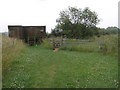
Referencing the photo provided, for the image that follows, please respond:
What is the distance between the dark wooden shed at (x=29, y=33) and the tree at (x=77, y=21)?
17.2 ft

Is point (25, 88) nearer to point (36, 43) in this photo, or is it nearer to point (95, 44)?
point (95, 44)

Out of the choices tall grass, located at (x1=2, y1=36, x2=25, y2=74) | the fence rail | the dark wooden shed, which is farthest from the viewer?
the dark wooden shed

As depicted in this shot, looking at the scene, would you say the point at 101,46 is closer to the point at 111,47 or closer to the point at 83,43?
the point at 111,47

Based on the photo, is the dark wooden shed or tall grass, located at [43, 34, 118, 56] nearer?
tall grass, located at [43, 34, 118, 56]

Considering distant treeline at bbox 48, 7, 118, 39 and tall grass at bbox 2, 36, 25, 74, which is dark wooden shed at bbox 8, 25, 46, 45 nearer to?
distant treeline at bbox 48, 7, 118, 39

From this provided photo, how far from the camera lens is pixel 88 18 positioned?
22359 millimetres

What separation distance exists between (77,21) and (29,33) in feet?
24.9

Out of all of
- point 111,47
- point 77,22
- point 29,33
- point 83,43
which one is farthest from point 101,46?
point 77,22

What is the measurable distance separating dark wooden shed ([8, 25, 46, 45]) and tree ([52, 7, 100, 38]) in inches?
206

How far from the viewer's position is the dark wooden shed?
56.4 ft

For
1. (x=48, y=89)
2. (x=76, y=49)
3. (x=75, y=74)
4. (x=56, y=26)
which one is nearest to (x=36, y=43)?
(x=76, y=49)

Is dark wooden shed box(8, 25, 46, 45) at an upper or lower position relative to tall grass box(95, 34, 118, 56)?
upper

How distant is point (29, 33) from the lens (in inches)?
707

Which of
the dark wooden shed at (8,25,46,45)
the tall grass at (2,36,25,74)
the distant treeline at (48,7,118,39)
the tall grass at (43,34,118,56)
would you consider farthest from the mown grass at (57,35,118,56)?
the distant treeline at (48,7,118,39)
